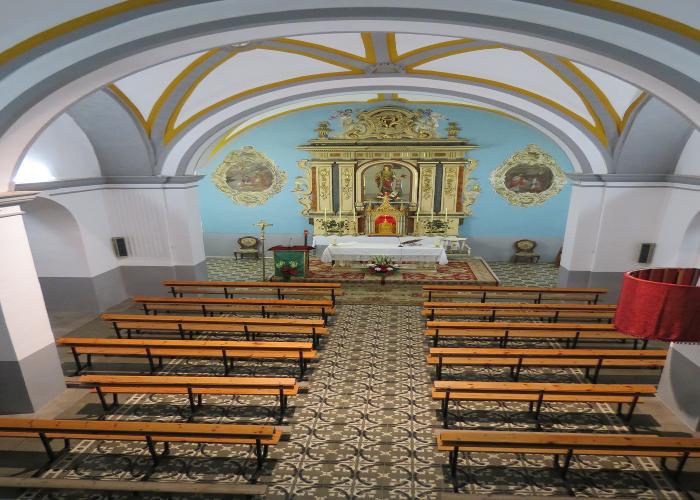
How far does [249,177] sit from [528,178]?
10.6m

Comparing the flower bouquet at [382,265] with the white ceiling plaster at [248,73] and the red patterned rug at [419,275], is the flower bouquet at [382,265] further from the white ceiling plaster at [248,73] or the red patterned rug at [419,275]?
the white ceiling plaster at [248,73]

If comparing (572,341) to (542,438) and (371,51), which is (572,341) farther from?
(371,51)

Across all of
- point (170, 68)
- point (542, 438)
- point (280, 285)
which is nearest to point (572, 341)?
point (542, 438)

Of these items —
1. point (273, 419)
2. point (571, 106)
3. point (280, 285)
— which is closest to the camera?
point (273, 419)

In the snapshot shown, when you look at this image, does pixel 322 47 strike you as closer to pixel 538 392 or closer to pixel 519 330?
pixel 519 330

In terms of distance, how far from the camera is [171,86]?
845 centimetres

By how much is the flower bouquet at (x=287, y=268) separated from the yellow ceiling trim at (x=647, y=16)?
31.1 ft

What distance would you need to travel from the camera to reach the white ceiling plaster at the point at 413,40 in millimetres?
7324

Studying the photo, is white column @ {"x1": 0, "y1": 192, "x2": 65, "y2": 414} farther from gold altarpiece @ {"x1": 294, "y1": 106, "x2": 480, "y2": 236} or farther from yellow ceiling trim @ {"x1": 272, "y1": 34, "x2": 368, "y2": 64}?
gold altarpiece @ {"x1": 294, "y1": 106, "x2": 480, "y2": 236}

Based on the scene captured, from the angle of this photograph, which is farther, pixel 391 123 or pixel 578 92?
pixel 391 123

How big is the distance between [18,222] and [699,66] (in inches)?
335

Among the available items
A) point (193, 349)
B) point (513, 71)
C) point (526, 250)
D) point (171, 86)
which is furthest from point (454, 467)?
point (526, 250)

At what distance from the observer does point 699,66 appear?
3959mm

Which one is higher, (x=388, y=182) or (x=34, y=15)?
(x=34, y=15)
